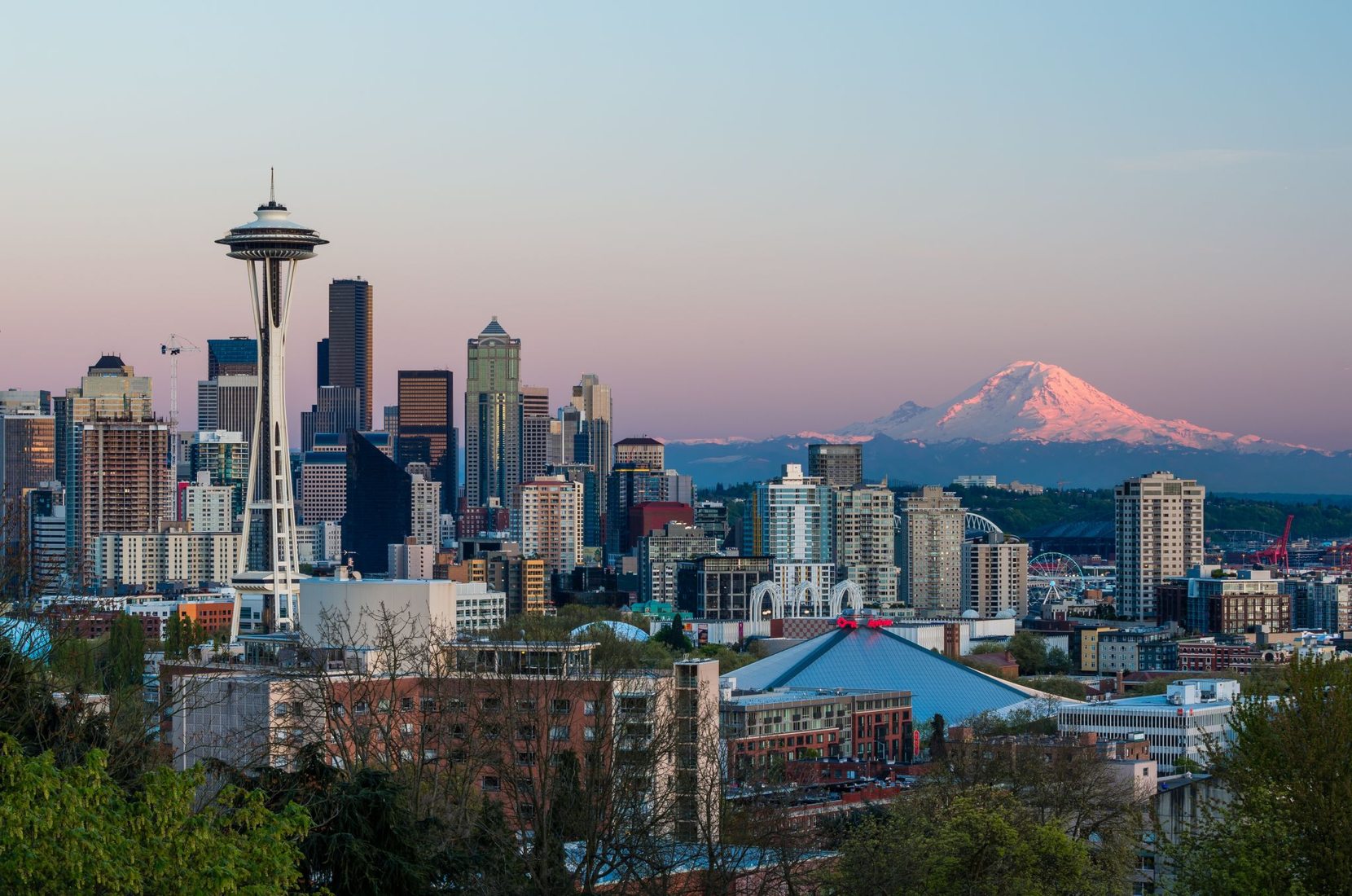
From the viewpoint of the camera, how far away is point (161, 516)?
191375mm

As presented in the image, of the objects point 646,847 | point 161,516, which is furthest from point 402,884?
point 161,516

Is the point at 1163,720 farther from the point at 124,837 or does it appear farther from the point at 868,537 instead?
the point at 868,537

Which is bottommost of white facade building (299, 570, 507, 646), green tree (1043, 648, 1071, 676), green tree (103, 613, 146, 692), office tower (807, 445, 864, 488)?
green tree (1043, 648, 1071, 676)

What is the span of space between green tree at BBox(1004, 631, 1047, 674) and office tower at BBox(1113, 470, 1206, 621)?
3672 centimetres

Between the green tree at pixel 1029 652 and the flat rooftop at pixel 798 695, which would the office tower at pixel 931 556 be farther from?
the flat rooftop at pixel 798 695

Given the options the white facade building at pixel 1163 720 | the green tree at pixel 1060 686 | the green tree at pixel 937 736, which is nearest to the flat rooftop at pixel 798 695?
the green tree at pixel 937 736

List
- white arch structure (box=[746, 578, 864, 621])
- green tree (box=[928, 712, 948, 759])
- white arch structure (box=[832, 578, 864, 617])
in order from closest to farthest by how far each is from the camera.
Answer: green tree (box=[928, 712, 948, 759]), white arch structure (box=[832, 578, 864, 617]), white arch structure (box=[746, 578, 864, 621])

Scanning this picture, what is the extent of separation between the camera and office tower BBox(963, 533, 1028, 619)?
533 feet

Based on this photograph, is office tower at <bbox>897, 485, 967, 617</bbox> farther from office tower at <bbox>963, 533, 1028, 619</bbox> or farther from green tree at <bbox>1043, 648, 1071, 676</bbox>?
green tree at <bbox>1043, 648, 1071, 676</bbox>

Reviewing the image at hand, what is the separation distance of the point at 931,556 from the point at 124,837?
165 meters

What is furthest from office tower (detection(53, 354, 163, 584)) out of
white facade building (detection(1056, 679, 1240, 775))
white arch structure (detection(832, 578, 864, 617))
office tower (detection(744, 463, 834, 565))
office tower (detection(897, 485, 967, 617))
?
white facade building (detection(1056, 679, 1240, 775))

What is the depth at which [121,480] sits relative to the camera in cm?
19088

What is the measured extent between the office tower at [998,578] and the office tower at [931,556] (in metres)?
11.3

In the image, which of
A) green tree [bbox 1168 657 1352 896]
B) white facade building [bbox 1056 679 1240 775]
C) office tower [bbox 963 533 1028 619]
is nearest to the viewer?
green tree [bbox 1168 657 1352 896]
